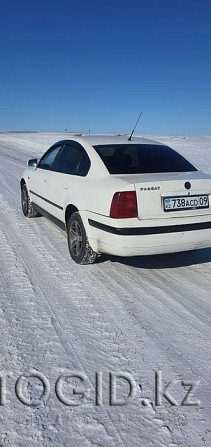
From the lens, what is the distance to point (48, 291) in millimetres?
3641

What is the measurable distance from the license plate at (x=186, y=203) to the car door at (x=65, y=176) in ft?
3.74

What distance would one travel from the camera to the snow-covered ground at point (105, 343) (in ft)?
6.61

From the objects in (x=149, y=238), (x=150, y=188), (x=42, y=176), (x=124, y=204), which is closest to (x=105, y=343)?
(x=149, y=238)

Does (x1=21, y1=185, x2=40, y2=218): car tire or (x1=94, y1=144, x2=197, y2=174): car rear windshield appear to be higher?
(x1=94, y1=144, x2=197, y2=174): car rear windshield

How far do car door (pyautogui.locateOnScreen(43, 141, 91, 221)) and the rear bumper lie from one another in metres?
0.73

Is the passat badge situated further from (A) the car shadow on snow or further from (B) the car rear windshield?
(A) the car shadow on snow

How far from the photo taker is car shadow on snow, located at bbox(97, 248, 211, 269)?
444 centimetres

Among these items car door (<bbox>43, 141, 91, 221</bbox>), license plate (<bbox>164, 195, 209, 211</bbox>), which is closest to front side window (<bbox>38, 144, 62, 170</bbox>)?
car door (<bbox>43, 141, 91, 221</bbox>)

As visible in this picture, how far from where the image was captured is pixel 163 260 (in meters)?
4.61

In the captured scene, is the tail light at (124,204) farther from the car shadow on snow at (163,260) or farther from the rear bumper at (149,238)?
the car shadow on snow at (163,260)

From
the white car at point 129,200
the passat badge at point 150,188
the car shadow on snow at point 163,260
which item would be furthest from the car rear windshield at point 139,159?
the car shadow on snow at point 163,260

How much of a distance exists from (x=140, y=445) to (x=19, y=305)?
1.78 meters

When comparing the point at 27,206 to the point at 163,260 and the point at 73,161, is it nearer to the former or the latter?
the point at 73,161

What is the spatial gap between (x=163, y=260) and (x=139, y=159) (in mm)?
1335
